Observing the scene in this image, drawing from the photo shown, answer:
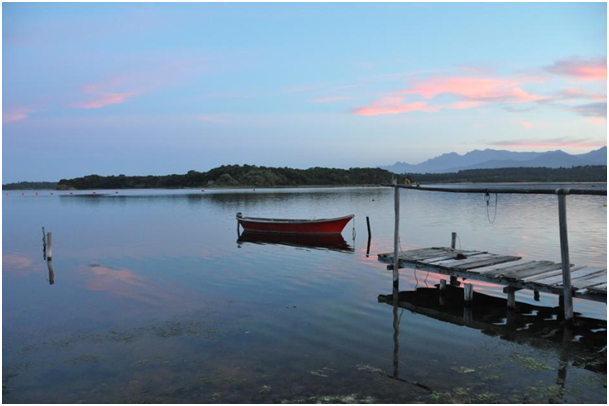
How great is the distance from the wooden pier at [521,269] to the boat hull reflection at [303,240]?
1245cm

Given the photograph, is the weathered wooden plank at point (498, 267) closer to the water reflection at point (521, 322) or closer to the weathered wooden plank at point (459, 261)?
the weathered wooden plank at point (459, 261)

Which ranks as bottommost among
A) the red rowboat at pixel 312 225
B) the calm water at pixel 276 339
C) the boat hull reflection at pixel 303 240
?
the calm water at pixel 276 339

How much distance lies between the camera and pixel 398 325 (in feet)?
42.7

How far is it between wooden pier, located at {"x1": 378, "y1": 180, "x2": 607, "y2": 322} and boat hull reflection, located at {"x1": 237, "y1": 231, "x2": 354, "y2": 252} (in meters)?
12.5

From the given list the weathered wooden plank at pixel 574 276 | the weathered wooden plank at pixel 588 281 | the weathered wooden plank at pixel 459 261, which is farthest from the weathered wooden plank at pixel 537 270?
the weathered wooden plank at pixel 459 261

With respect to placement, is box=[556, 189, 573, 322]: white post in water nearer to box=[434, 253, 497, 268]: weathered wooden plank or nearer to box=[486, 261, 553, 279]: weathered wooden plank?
box=[486, 261, 553, 279]: weathered wooden plank

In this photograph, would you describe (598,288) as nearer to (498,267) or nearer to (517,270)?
(517,270)

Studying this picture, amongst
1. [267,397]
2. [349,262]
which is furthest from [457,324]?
[349,262]

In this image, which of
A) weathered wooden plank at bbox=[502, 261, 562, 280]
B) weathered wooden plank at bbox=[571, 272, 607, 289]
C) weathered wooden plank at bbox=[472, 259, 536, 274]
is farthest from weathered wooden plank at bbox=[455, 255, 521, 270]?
weathered wooden plank at bbox=[571, 272, 607, 289]

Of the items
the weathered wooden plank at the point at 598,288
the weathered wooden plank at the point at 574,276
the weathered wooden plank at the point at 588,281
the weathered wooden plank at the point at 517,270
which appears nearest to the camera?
the weathered wooden plank at the point at 598,288

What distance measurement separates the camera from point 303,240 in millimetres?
33375

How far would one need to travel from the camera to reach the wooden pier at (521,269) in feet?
39.3

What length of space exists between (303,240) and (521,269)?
2034 cm

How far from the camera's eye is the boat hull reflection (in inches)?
1195
